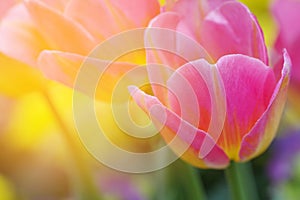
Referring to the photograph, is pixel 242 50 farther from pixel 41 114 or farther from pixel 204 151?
pixel 41 114

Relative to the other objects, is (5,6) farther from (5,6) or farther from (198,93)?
(198,93)

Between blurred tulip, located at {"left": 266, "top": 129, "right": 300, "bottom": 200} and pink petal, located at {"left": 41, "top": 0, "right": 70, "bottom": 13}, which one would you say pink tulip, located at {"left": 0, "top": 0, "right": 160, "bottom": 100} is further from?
blurred tulip, located at {"left": 266, "top": 129, "right": 300, "bottom": 200}

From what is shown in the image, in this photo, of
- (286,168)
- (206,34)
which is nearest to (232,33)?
(206,34)

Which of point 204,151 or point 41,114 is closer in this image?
point 204,151

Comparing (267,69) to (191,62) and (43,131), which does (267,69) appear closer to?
(191,62)

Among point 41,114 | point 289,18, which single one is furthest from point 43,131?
point 289,18

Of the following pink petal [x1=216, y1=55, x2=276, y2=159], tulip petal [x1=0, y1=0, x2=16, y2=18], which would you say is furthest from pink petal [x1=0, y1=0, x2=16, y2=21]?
pink petal [x1=216, y1=55, x2=276, y2=159]
